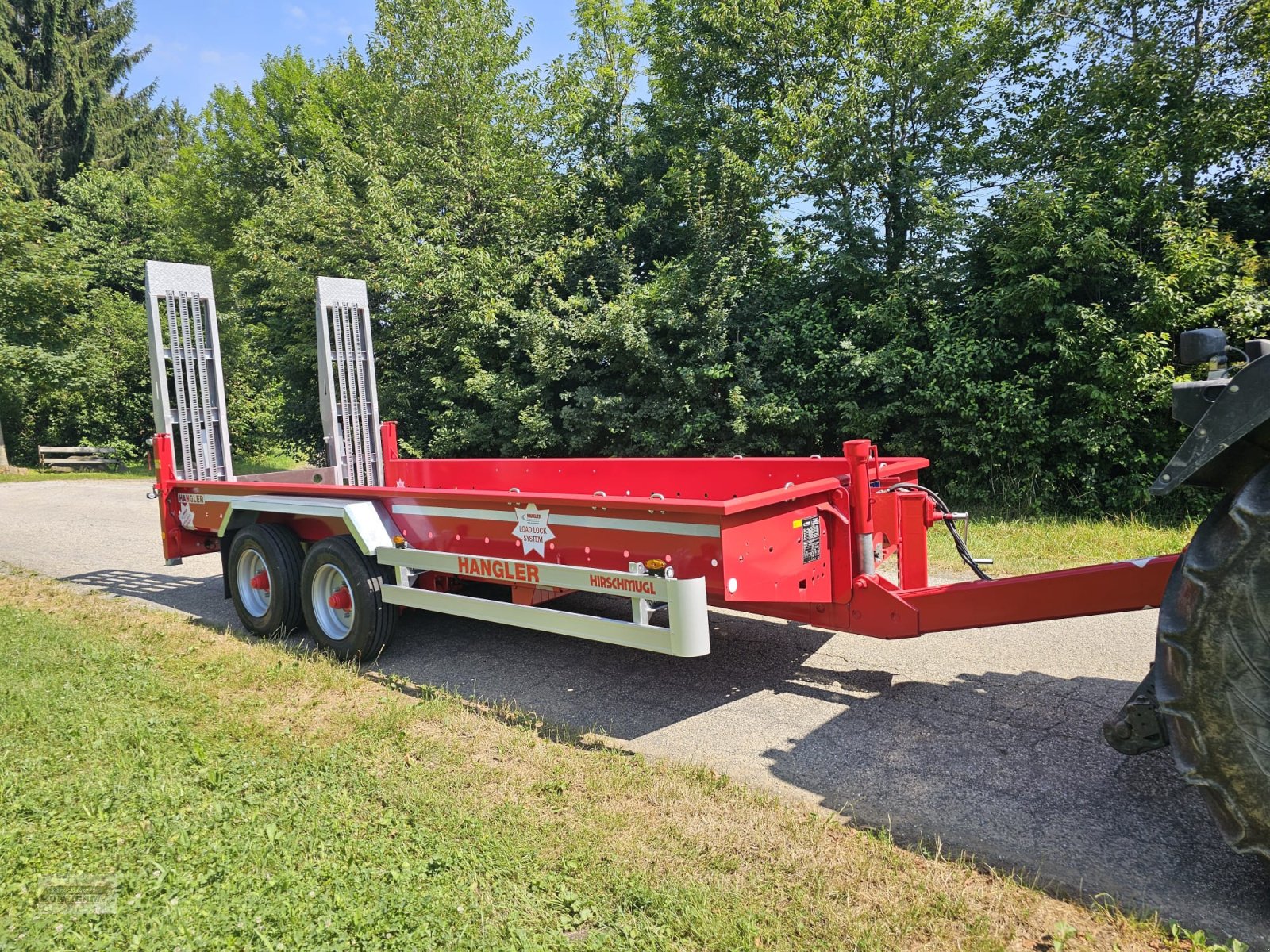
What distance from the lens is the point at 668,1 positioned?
14977 mm

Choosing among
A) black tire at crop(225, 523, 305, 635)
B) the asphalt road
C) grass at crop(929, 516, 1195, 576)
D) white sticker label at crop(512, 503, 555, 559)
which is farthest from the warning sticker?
black tire at crop(225, 523, 305, 635)

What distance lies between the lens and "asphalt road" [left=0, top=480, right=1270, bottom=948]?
283 centimetres

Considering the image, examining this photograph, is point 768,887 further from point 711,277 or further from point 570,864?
point 711,277

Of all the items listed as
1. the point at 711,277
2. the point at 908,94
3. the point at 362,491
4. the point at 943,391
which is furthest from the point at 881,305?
the point at 362,491

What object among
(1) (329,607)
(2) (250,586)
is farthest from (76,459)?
(1) (329,607)

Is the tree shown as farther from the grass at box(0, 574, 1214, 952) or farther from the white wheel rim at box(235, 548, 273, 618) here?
the grass at box(0, 574, 1214, 952)

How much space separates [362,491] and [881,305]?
7.80 metres

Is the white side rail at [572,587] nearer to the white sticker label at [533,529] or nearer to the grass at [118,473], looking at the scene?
the white sticker label at [533,529]

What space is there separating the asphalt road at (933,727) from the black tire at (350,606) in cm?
26

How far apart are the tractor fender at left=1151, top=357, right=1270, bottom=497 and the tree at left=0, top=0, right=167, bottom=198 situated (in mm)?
39749

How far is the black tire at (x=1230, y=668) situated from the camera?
2250 millimetres

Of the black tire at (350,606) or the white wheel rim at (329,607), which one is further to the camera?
the white wheel rim at (329,607)

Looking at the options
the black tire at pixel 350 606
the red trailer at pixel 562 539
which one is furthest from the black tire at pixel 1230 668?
the black tire at pixel 350 606

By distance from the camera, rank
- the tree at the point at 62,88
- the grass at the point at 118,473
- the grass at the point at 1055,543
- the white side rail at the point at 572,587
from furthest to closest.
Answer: the tree at the point at 62,88
the grass at the point at 118,473
the grass at the point at 1055,543
the white side rail at the point at 572,587
